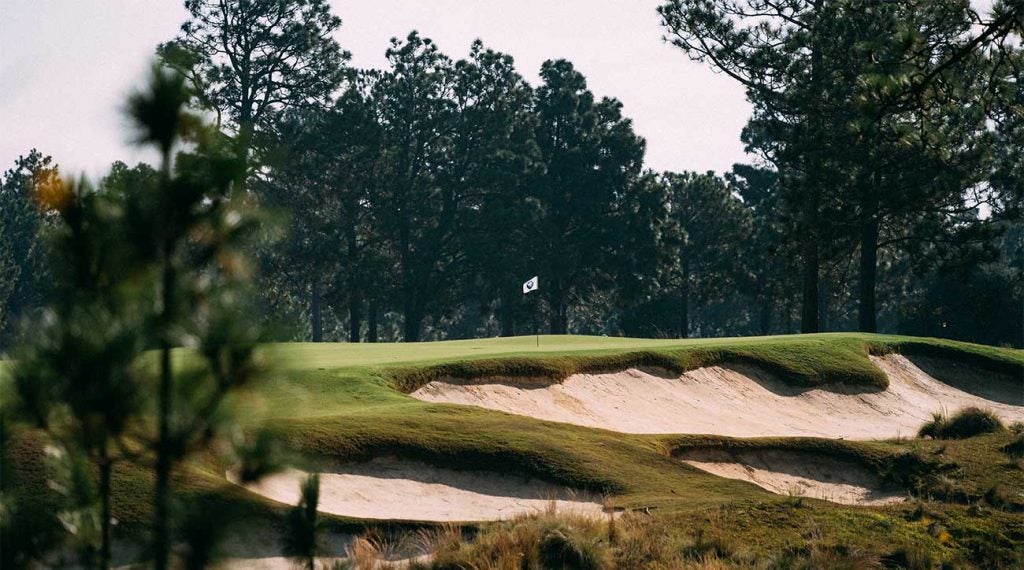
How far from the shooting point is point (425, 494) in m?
17.2

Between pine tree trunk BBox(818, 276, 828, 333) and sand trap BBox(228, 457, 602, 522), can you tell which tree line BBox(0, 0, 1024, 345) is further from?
sand trap BBox(228, 457, 602, 522)

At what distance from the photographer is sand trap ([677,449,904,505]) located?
20.3 m

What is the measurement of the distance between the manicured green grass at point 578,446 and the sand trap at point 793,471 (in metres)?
0.24

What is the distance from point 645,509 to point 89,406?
1040 cm

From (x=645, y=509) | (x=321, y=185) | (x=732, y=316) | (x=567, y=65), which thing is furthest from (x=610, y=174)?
(x=645, y=509)

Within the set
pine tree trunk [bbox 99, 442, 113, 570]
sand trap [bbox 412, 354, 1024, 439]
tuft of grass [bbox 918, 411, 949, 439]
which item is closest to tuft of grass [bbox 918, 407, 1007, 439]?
tuft of grass [bbox 918, 411, 949, 439]

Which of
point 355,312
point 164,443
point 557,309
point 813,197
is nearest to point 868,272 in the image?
point 813,197

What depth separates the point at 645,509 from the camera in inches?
613

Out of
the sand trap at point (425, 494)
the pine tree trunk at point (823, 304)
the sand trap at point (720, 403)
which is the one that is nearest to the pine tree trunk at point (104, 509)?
the sand trap at point (425, 494)

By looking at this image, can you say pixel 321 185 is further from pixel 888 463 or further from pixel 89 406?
pixel 89 406

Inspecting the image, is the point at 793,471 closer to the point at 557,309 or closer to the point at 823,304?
the point at 557,309

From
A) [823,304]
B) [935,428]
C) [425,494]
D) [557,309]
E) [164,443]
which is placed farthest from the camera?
[823,304]

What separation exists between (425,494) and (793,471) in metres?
7.52

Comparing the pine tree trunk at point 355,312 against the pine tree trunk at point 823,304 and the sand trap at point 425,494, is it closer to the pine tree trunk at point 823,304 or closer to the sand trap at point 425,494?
the pine tree trunk at point 823,304
